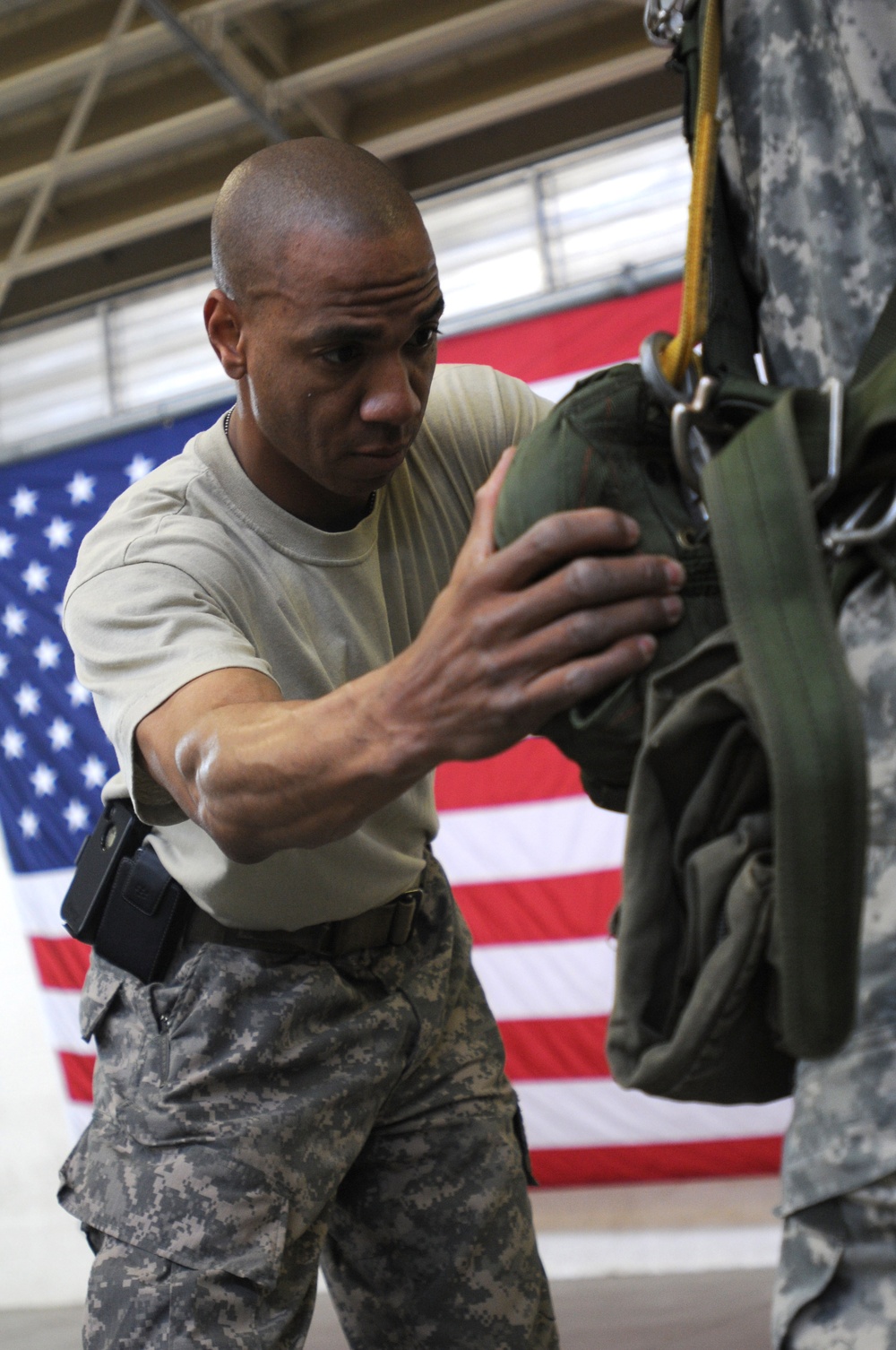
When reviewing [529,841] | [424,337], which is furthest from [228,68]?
[424,337]

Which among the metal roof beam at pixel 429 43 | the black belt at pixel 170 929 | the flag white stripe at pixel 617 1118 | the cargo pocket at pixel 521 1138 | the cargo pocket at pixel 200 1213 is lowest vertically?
the flag white stripe at pixel 617 1118

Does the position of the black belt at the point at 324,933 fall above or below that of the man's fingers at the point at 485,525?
below

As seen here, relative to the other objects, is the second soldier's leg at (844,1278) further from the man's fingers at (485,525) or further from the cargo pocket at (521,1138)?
the cargo pocket at (521,1138)

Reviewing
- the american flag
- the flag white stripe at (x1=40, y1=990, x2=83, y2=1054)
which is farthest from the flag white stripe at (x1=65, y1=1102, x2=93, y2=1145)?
the american flag

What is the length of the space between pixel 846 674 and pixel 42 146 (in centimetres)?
434

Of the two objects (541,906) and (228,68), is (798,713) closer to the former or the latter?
(541,906)

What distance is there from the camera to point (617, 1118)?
8.71 feet

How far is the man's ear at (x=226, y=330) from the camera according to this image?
48.5 inches

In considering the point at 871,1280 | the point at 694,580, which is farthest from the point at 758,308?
the point at 871,1280

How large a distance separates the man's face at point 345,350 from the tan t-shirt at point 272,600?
0.33ft

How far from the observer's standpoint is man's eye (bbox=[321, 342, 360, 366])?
3.56 feet

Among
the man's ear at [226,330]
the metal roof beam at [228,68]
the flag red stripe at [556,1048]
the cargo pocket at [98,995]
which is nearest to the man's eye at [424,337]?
the man's ear at [226,330]

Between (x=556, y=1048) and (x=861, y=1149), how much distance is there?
2.19 metres

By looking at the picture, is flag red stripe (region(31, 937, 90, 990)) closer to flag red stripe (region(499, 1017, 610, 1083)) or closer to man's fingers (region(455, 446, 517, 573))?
flag red stripe (region(499, 1017, 610, 1083))
